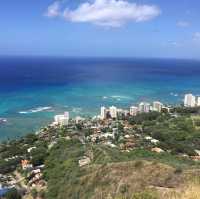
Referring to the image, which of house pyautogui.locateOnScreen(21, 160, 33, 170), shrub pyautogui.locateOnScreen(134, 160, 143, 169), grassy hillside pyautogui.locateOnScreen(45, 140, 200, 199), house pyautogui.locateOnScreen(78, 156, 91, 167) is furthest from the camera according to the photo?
house pyautogui.locateOnScreen(21, 160, 33, 170)

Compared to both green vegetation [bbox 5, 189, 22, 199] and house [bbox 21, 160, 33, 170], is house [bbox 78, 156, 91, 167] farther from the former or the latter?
house [bbox 21, 160, 33, 170]

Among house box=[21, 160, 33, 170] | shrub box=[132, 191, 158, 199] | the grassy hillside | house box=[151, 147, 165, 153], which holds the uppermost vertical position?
shrub box=[132, 191, 158, 199]

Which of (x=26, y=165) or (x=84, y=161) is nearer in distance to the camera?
(x=84, y=161)

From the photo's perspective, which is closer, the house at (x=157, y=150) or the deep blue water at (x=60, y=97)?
the house at (x=157, y=150)

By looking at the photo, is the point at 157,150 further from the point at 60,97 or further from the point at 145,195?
the point at 60,97

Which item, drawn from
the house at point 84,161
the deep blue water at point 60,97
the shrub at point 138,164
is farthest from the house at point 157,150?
the deep blue water at point 60,97

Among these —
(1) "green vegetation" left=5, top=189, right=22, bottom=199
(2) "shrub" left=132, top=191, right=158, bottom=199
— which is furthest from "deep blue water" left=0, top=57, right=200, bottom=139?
(2) "shrub" left=132, top=191, right=158, bottom=199

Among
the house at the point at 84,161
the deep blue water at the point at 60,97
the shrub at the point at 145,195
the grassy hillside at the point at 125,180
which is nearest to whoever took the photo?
the shrub at the point at 145,195

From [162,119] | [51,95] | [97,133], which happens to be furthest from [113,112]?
[51,95]

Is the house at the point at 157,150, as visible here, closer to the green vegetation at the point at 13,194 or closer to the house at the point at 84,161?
the house at the point at 84,161

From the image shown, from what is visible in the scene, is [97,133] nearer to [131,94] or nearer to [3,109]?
[3,109]

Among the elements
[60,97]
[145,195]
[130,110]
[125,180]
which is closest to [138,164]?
[125,180]
